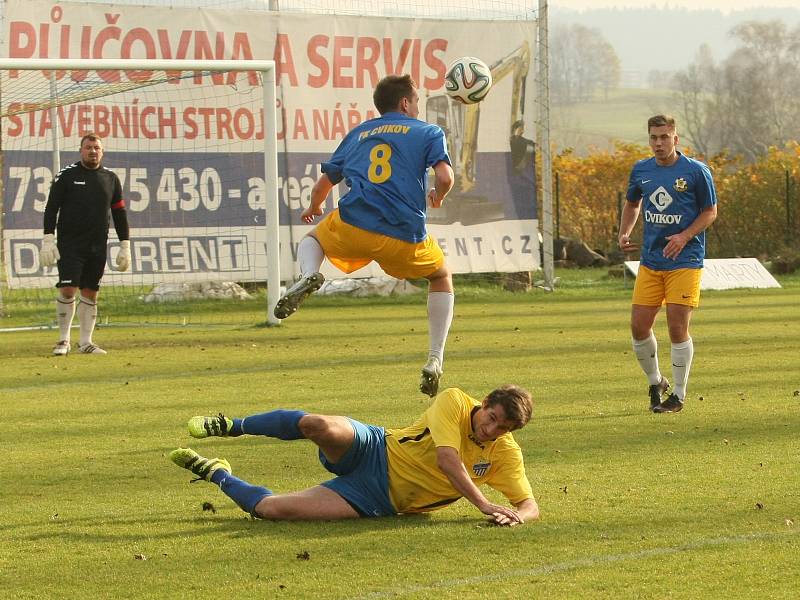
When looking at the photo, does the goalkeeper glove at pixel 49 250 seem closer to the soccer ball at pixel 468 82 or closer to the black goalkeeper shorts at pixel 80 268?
the black goalkeeper shorts at pixel 80 268

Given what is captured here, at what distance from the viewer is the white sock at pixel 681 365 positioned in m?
10.6

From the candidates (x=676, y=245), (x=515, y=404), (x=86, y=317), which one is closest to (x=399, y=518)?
(x=515, y=404)

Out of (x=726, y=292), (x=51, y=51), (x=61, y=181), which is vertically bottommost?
(x=726, y=292)

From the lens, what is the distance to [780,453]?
27.7 ft

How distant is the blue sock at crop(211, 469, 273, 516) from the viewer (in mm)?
6809

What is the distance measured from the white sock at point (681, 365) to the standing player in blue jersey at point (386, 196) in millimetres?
2345

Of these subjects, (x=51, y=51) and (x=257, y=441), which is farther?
(x=51, y=51)

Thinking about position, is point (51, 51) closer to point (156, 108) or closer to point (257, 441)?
point (156, 108)

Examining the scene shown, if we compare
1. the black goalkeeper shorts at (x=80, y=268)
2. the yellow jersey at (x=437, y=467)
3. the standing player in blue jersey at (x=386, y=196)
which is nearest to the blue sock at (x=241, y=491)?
the yellow jersey at (x=437, y=467)

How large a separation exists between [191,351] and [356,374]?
3.30 meters

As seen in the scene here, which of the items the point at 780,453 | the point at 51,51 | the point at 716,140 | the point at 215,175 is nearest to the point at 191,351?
the point at 215,175

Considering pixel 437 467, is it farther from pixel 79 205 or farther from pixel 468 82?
pixel 79 205

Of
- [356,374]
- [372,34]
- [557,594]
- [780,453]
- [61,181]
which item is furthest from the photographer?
[372,34]

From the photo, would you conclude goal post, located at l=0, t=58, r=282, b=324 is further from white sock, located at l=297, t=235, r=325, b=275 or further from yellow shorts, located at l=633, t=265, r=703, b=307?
white sock, located at l=297, t=235, r=325, b=275
